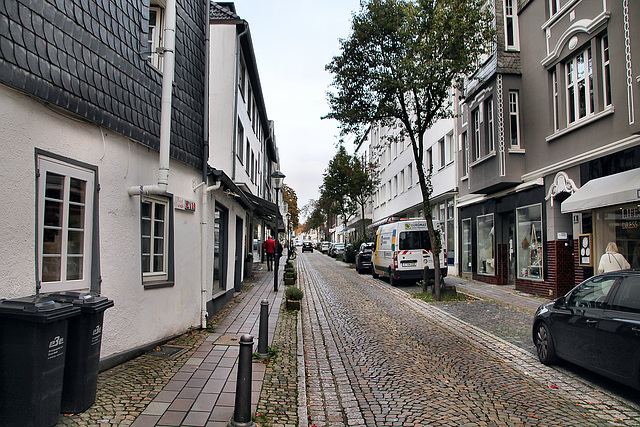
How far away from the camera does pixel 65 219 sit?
5078 millimetres

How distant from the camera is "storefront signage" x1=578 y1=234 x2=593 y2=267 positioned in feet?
36.8

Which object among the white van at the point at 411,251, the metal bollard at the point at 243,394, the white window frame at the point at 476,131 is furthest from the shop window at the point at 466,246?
the metal bollard at the point at 243,394

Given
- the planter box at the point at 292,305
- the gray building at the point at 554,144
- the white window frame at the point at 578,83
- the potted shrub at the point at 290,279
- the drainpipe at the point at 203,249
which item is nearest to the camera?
the drainpipe at the point at 203,249

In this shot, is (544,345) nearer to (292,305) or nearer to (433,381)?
(433,381)

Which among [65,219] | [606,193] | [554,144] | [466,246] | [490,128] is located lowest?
[466,246]

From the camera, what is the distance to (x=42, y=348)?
12.0ft

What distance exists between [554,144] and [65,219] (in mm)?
12282

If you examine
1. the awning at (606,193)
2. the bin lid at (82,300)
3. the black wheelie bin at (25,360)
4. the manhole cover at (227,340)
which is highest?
the awning at (606,193)

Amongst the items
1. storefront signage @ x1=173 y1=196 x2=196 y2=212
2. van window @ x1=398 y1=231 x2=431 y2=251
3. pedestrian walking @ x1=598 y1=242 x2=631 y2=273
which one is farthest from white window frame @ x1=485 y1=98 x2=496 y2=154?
storefront signage @ x1=173 y1=196 x2=196 y2=212

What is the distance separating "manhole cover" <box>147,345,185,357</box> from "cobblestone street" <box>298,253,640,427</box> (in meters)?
1.89

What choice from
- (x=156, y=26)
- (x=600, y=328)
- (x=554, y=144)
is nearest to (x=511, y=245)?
(x=554, y=144)

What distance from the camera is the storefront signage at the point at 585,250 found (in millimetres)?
11211

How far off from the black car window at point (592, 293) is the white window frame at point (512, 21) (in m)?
11.1

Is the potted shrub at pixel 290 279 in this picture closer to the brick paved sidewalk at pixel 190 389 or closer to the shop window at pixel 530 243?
the shop window at pixel 530 243
